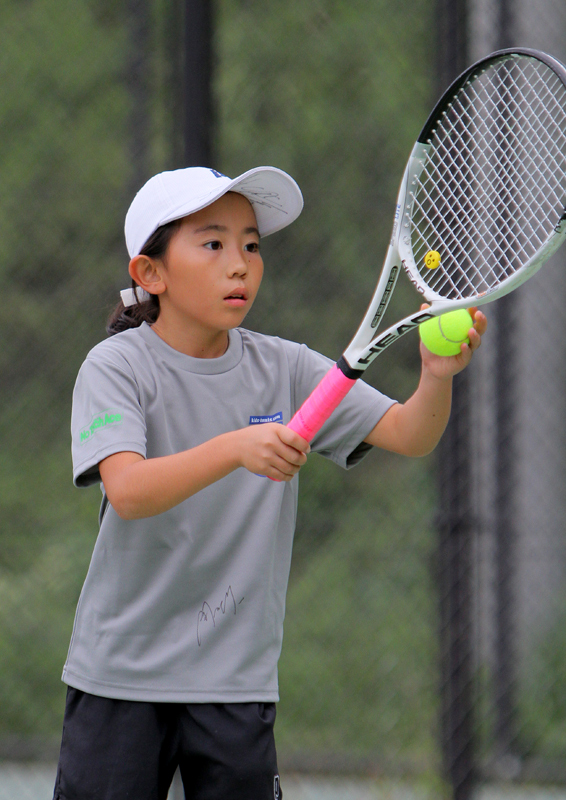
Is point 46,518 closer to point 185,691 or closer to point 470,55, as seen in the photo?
point 185,691

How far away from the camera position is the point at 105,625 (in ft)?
4.33

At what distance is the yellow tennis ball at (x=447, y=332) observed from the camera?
1267 mm

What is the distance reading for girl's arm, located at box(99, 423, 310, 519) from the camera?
1.16 m

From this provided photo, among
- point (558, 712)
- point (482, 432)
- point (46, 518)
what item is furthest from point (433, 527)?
point (46, 518)

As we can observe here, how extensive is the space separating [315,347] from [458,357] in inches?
45.2

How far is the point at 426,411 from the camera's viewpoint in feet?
4.49

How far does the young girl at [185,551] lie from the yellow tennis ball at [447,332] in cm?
2

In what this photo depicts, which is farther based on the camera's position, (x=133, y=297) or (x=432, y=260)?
(x=133, y=297)

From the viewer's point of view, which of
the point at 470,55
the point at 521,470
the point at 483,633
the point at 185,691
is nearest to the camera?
the point at 185,691

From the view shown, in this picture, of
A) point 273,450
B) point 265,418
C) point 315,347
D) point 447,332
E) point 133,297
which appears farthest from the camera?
point 315,347

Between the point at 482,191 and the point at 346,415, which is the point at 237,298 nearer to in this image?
the point at 346,415

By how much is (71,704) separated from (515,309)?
1.63 metres

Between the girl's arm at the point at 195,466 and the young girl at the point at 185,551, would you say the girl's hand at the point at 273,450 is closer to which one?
the girl's arm at the point at 195,466
